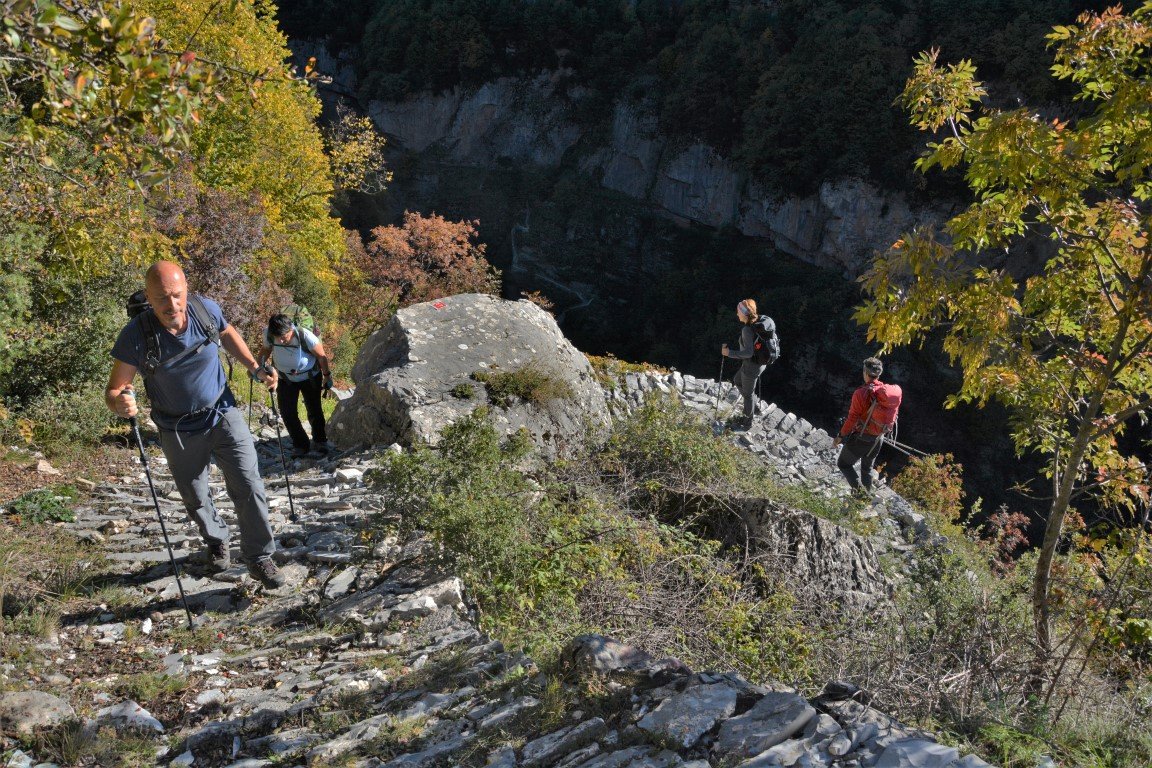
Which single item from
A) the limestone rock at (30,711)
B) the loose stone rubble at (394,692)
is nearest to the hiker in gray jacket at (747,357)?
the loose stone rubble at (394,692)

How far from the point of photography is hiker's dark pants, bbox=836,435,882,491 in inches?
321

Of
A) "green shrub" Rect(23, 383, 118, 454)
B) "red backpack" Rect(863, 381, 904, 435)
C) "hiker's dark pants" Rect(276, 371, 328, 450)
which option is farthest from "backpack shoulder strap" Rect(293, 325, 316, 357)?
"red backpack" Rect(863, 381, 904, 435)

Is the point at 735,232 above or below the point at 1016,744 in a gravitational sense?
above

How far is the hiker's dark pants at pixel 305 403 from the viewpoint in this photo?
24.6 feet

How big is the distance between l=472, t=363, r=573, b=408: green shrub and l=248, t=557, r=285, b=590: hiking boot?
3855 mm

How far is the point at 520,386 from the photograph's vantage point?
855 centimetres

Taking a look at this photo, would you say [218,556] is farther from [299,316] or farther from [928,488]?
[928,488]

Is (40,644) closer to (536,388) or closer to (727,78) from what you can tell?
Result: (536,388)

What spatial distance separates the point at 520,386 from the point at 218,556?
413 centimetres

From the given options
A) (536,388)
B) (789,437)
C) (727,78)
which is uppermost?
(727,78)

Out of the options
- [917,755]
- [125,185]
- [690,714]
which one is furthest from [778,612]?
[125,185]

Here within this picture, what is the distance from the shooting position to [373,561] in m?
5.23

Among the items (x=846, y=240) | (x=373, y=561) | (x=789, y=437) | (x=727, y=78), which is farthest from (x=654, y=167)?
(x=373, y=561)

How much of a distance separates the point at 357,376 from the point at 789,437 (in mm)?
5947
